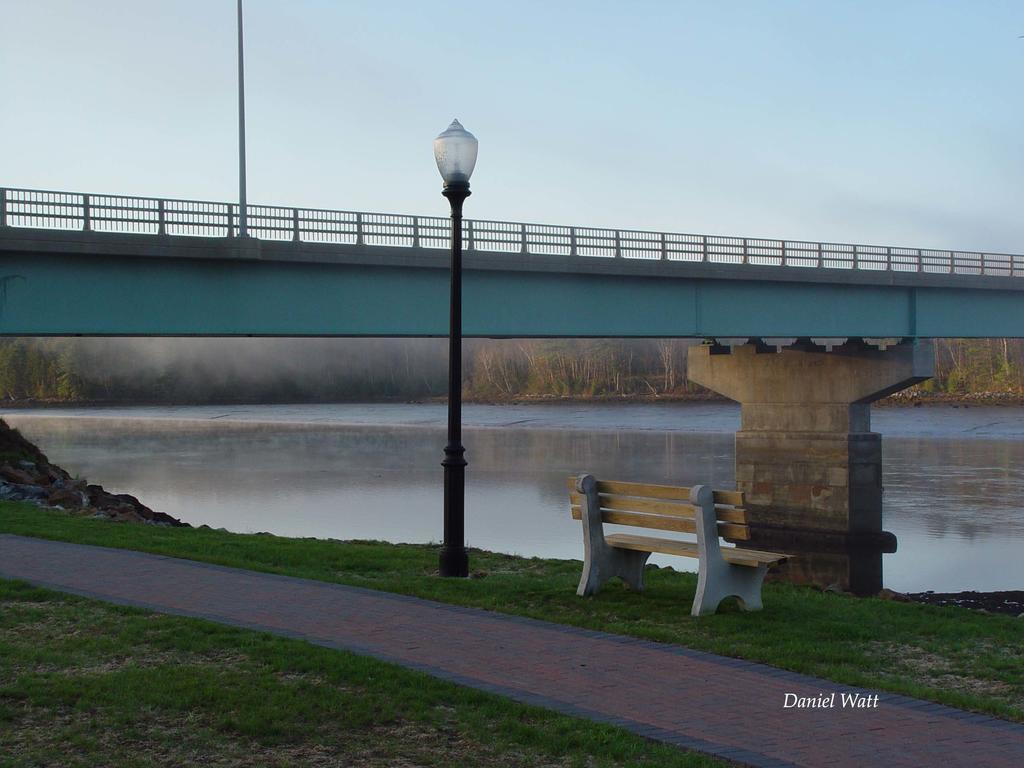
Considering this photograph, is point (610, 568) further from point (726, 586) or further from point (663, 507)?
point (726, 586)

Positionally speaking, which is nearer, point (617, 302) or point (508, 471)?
point (617, 302)

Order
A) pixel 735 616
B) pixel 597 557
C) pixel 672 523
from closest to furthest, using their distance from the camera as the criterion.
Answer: pixel 735 616 < pixel 672 523 < pixel 597 557

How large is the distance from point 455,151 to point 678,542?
4625 mm

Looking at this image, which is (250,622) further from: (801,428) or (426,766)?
(801,428)

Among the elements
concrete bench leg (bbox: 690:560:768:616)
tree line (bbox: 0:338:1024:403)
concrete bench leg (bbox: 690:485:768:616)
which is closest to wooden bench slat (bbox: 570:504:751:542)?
concrete bench leg (bbox: 690:485:768:616)

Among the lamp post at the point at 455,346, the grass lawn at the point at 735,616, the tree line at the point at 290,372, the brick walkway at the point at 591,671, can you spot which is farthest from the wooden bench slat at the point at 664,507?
the tree line at the point at 290,372

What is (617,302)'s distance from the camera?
28281 millimetres

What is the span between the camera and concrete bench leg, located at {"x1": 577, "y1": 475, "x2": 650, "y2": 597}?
10602mm

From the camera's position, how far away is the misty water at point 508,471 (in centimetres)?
2473

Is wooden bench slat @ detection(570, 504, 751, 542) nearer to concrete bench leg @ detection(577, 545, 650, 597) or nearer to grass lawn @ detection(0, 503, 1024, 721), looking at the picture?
concrete bench leg @ detection(577, 545, 650, 597)

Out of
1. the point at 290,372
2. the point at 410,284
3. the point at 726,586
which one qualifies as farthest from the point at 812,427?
the point at 290,372

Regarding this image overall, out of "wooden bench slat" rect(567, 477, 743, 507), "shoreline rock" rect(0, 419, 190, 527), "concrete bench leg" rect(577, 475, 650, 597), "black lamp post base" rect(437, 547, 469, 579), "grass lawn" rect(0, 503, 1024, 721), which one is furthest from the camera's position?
"shoreline rock" rect(0, 419, 190, 527)

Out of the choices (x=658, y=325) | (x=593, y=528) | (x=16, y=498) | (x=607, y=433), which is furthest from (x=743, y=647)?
(x=607, y=433)

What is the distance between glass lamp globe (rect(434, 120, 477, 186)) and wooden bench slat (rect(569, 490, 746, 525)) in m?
3.59
